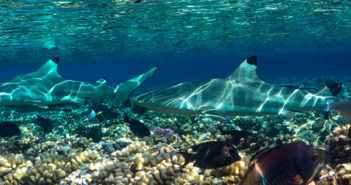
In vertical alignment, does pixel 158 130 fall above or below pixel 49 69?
below

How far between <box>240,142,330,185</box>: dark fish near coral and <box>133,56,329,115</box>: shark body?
5.44 meters

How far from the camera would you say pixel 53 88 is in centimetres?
1020

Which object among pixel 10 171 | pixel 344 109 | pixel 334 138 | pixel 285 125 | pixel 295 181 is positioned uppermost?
pixel 295 181

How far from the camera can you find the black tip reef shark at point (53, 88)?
31.1 feet

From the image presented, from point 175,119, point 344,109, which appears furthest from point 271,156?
point 175,119

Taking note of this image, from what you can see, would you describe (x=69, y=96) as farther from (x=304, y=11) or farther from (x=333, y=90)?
(x=304, y=11)

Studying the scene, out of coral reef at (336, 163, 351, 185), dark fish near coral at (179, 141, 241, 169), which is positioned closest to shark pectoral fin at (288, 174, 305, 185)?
dark fish near coral at (179, 141, 241, 169)

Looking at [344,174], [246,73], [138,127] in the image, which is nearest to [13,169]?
[138,127]

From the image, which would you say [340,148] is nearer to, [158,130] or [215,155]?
[215,155]

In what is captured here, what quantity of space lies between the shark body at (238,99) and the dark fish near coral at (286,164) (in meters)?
5.44

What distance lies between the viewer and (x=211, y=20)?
23750 millimetres

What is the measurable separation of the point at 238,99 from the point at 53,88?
756 centimetres

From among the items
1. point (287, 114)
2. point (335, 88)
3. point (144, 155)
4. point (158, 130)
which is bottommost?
point (158, 130)

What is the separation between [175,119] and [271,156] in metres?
8.71
